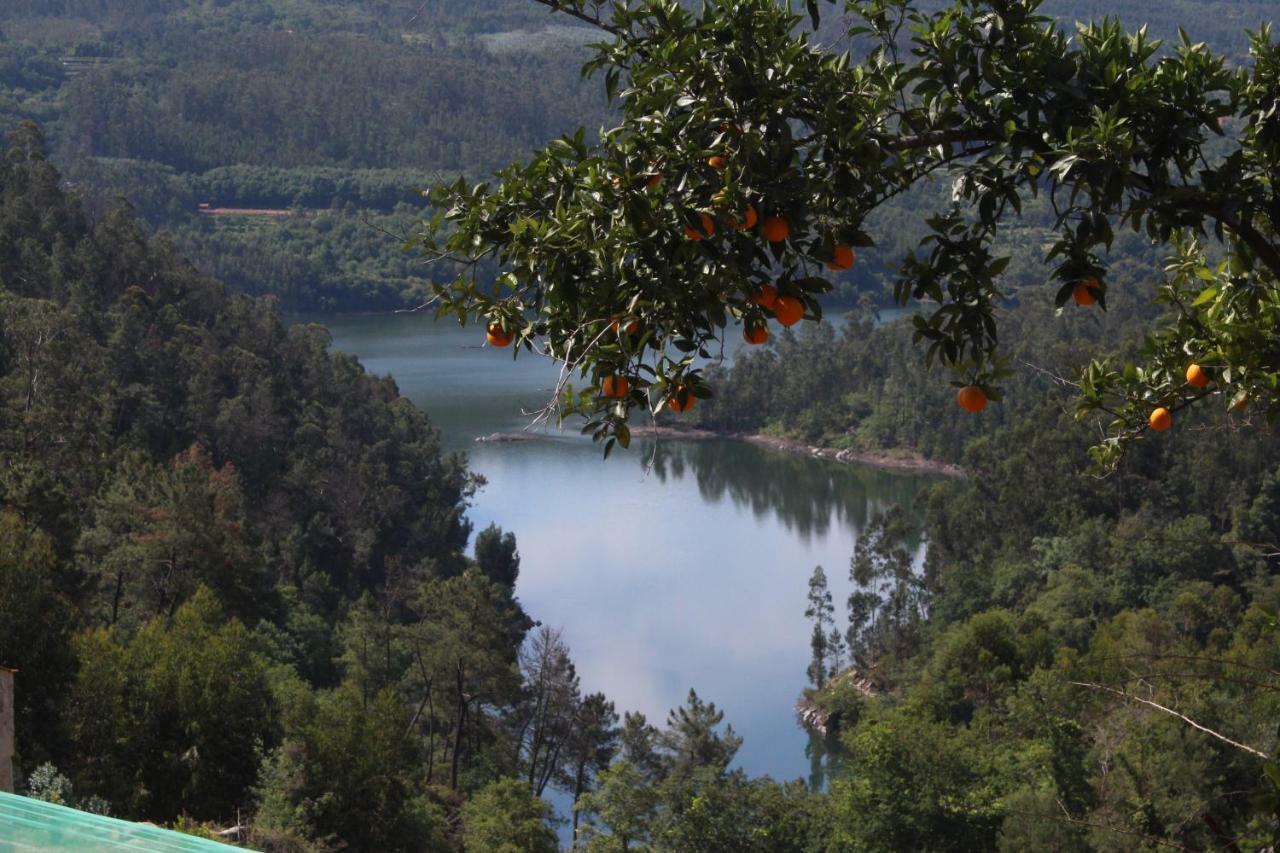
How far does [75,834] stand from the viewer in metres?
1.55

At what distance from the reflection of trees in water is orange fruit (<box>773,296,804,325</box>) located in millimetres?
29324

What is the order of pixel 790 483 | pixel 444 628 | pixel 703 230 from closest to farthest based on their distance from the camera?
pixel 703 230 → pixel 444 628 → pixel 790 483

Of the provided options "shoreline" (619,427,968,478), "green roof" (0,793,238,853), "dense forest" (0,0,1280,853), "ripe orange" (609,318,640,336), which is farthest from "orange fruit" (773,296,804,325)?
"shoreline" (619,427,968,478)

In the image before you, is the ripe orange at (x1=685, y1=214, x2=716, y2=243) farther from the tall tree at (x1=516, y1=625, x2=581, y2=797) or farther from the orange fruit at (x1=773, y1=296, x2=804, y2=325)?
the tall tree at (x1=516, y1=625, x2=581, y2=797)

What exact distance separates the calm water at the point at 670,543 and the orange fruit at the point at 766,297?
14916mm

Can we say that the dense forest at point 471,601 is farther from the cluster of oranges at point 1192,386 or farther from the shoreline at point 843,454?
the shoreline at point 843,454

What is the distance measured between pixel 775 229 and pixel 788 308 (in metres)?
0.13

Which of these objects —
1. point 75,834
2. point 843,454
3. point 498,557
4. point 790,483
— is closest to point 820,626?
point 498,557

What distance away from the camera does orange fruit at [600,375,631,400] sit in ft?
6.81

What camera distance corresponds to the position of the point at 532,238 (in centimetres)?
211

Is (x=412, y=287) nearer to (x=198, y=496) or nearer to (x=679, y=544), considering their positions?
(x=679, y=544)

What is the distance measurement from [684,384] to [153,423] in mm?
23821

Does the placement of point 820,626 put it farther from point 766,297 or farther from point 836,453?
point 766,297

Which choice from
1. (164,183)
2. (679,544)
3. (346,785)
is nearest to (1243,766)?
(346,785)
